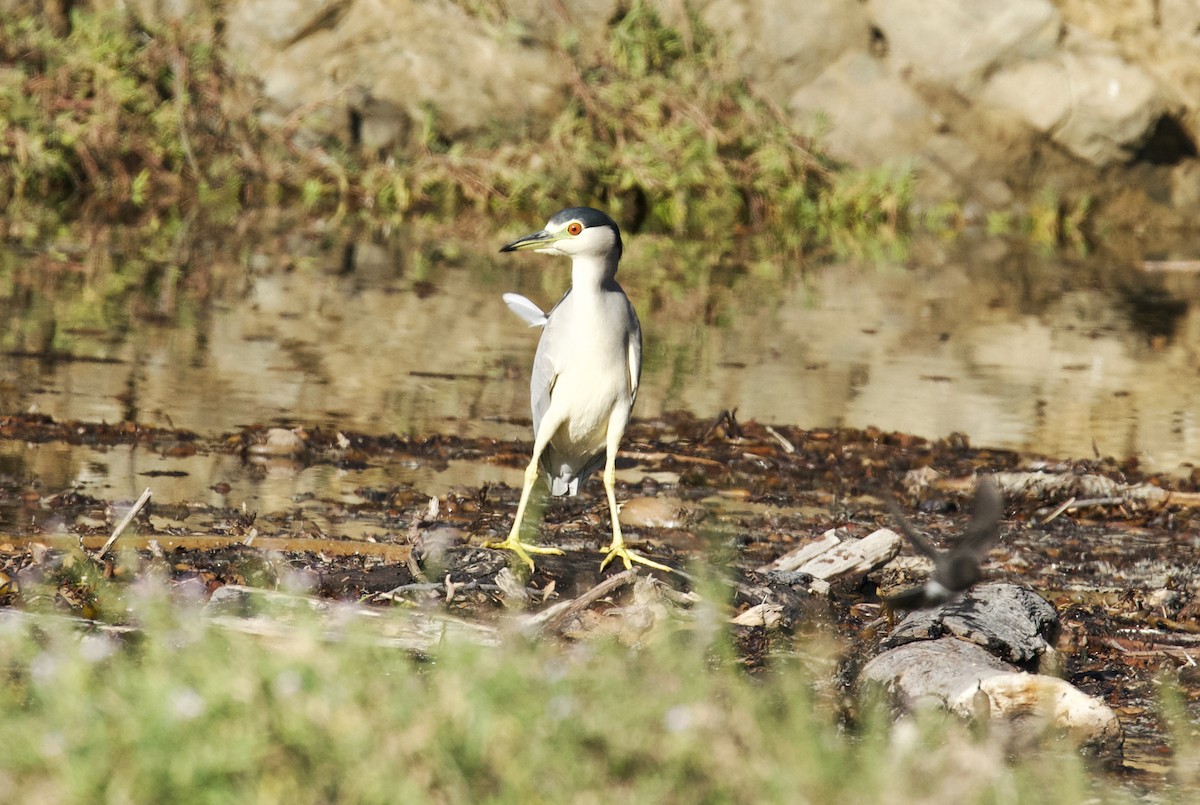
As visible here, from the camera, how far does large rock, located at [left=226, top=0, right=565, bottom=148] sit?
2152cm

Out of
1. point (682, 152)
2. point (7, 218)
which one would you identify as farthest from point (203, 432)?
point (682, 152)

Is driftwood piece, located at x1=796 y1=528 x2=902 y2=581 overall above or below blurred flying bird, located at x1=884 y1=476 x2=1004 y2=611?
below

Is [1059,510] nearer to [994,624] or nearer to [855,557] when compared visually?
[855,557]

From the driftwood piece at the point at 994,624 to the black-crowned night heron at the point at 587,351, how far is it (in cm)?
94

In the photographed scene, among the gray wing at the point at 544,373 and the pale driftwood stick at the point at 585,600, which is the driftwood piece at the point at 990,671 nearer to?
the pale driftwood stick at the point at 585,600

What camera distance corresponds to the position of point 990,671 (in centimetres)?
466

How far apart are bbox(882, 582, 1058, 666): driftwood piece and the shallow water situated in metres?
2.60

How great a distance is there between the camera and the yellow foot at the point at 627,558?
5.50 metres

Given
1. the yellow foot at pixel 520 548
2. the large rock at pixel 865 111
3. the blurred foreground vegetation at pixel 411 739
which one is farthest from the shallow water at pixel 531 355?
the large rock at pixel 865 111

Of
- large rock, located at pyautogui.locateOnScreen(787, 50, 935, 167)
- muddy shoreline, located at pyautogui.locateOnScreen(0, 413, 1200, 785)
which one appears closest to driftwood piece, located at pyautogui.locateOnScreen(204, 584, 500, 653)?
muddy shoreline, located at pyautogui.locateOnScreen(0, 413, 1200, 785)

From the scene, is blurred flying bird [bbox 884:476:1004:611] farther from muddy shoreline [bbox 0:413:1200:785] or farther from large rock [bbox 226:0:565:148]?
large rock [bbox 226:0:565:148]

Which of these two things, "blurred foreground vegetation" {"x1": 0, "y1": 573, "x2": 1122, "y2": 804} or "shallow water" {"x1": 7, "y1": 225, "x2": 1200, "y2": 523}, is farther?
"shallow water" {"x1": 7, "y1": 225, "x2": 1200, "y2": 523}

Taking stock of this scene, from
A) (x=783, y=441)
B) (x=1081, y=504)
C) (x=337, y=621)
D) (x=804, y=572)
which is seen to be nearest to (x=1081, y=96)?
(x=783, y=441)

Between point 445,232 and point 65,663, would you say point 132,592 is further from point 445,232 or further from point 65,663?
point 445,232
